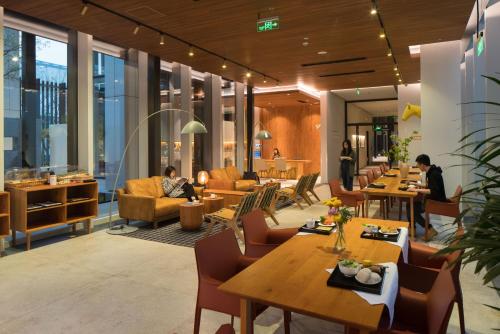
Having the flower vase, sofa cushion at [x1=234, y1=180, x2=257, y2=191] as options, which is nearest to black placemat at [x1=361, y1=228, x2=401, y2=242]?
the flower vase

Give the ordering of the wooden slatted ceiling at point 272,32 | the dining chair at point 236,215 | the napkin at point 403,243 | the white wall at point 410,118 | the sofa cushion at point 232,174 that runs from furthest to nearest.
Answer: the white wall at point 410,118, the sofa cushion at point 232,174, the dining chair at point 236,215, the wooden slatted ceiling at point 272,32, the napkin at point 403,243

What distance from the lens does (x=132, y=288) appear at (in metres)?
3.74

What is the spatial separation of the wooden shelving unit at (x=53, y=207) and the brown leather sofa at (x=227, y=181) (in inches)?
130

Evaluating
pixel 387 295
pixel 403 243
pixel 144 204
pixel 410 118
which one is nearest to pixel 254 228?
pixel 403 243

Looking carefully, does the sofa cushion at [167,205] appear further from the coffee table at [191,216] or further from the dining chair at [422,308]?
the dining chair at [422,308]

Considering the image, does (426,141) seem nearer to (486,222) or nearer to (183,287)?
(183,287)

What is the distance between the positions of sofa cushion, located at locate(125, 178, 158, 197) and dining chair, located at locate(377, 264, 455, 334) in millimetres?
5461

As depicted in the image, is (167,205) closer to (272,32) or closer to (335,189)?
(335,189)

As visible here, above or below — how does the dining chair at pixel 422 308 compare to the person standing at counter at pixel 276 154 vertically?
below

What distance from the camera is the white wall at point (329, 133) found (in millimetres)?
13789

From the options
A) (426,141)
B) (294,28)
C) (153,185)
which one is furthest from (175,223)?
(426,141)

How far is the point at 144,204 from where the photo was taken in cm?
627

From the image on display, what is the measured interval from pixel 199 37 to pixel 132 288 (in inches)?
181

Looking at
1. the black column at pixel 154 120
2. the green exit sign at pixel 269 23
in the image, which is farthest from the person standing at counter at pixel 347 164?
the green exit sign at pixel 269 23
